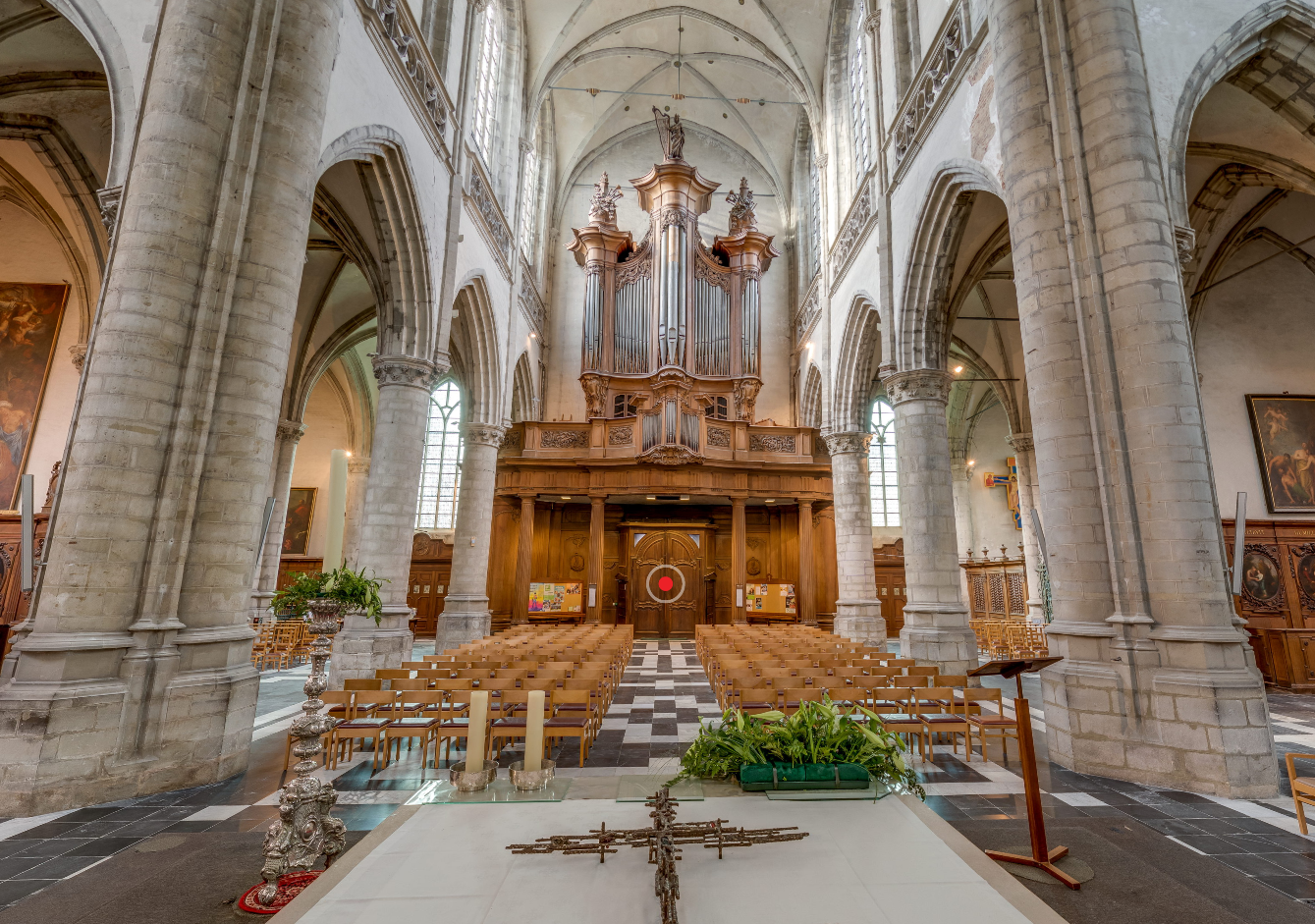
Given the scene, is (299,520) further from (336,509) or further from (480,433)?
(336,509)

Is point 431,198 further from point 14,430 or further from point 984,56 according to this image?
point 14,430

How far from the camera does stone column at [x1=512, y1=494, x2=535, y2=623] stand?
49.3 feet

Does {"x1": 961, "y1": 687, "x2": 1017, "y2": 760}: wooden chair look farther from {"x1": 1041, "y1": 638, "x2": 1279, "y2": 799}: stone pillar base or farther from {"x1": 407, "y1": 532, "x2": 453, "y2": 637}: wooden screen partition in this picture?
{"x1": 407, "y1": 532, "x2": 453, "y2": 637}: wooden screen partition

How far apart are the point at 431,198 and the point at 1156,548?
10484 millimetres

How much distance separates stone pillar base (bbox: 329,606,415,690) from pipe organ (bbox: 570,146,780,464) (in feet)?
27.6

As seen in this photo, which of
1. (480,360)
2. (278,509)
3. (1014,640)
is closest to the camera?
(1014,640)

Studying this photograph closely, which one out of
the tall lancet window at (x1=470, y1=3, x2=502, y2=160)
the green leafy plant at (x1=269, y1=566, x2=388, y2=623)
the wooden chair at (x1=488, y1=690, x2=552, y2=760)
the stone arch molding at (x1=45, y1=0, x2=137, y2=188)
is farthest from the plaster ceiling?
the green leafy plant at (x1=269, y1=566, x2=388, y2=623)

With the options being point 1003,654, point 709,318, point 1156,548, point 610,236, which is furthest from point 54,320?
point 1003,654

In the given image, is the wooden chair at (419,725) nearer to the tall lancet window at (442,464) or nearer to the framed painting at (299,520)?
the tall lancet window at (442,464)

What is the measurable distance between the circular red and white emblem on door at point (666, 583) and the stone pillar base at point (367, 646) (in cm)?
908

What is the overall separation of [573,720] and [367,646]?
5.02 meters

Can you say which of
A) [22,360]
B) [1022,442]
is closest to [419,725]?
[22,360]

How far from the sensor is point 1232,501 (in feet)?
34.2

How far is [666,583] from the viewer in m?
17.4
